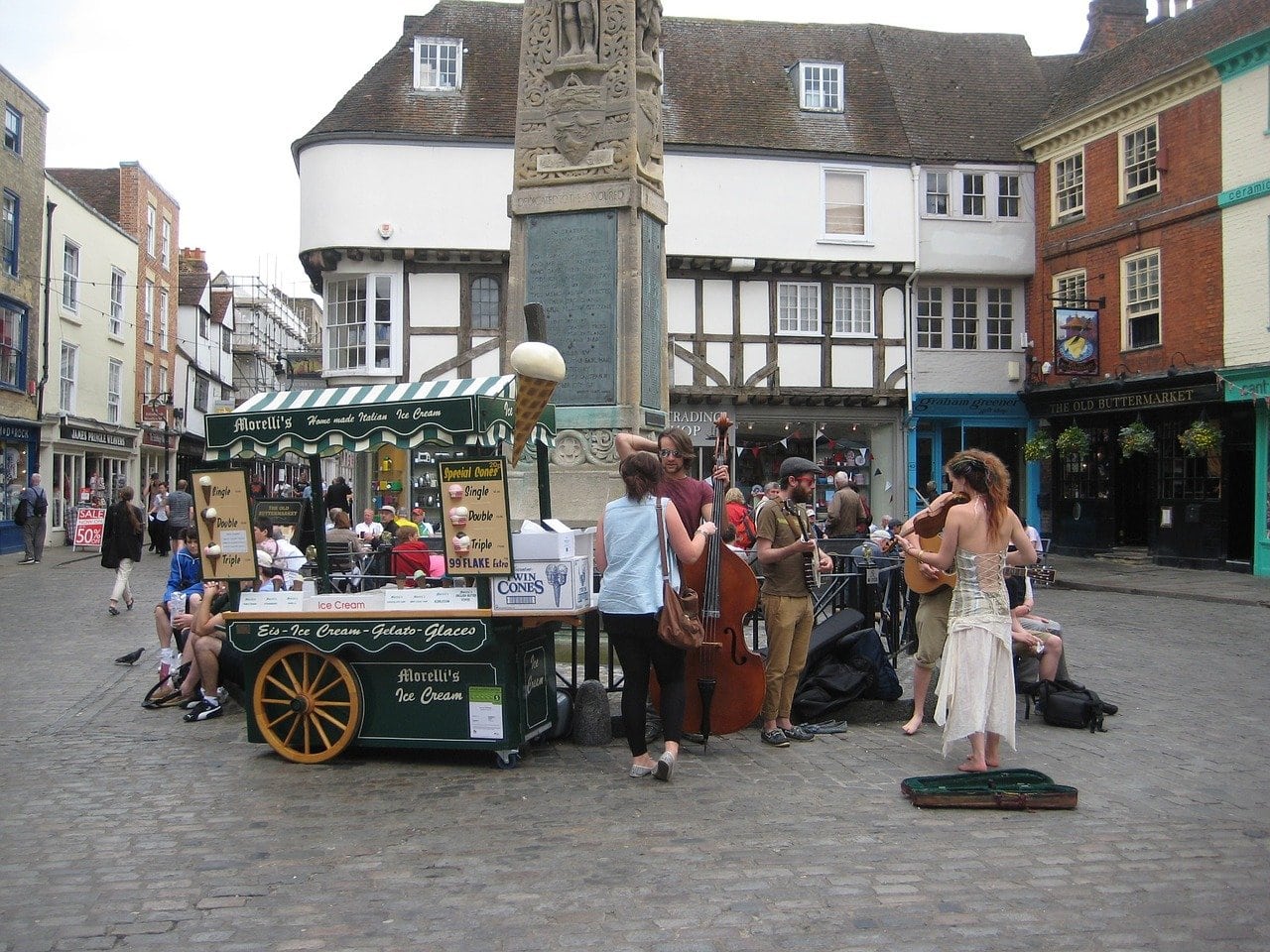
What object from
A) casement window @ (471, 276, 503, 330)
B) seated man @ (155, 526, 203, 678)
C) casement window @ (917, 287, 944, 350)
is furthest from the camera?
casement window @ (917, 287, 944, 350)

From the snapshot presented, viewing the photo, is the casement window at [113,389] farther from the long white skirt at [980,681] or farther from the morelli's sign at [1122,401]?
the long white skirt at [980,681]

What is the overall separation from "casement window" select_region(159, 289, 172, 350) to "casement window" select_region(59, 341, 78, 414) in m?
8.68

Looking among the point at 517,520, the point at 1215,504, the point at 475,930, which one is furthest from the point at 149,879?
the point at 1215,504

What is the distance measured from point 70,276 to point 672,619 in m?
30.3

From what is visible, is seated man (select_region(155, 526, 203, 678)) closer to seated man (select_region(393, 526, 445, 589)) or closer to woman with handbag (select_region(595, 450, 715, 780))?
seated man (select_region(393, 526, 445, 589))

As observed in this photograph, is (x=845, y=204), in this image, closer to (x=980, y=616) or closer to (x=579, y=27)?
(x=579, y=27)

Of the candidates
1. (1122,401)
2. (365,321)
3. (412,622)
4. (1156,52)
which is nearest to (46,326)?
(365,321)

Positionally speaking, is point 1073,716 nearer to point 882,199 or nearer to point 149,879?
point 149,879

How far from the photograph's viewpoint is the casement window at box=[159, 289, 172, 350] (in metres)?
40.5

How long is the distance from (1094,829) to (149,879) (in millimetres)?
4187

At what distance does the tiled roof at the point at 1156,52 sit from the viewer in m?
22.0

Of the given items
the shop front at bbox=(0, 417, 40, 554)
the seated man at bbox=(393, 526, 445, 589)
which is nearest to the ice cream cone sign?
the seated man at bbox=(393, 526, 445, 589)

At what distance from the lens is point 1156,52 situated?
24.5m

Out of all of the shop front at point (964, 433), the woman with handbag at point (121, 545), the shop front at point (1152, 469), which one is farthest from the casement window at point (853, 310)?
the woman with handbag at point (121, 545)
